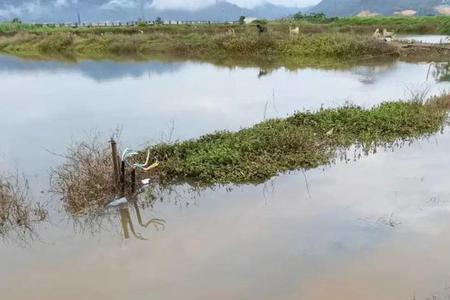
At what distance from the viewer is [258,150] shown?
938cm

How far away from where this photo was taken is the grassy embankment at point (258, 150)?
780 cm

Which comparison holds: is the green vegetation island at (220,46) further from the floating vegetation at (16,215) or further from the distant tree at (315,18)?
the floating vegetation at (16,215)

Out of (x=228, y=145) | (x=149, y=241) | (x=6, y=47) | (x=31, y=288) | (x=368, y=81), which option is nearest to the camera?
(x=31, y=288)

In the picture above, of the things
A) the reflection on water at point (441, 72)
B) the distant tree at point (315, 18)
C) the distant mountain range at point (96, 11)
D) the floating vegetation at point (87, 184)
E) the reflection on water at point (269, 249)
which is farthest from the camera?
the distant mountain range at point (96, 11)

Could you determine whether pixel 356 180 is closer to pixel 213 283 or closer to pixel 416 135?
pixel 416 135

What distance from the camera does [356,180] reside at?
28.8 feet

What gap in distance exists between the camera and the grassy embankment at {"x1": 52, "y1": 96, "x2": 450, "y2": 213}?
7797 mm

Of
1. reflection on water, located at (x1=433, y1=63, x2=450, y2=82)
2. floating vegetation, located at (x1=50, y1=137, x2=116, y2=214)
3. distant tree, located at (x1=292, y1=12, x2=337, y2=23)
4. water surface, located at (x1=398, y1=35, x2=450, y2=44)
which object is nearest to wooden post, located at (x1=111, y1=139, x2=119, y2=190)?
floating vegetation, located at (x1=50, y1=137, x2=116, y2=214)

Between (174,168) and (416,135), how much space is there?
18.4 ft

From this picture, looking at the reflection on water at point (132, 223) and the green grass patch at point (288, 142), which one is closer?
the reflection on water at point (132, 223)

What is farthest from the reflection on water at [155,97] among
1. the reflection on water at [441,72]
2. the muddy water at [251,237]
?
the reflection on water at [441,72]

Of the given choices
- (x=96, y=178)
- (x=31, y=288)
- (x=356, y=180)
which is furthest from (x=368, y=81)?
(x=31, y=288)

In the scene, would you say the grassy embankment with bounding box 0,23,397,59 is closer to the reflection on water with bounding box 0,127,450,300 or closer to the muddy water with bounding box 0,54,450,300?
the muddy water with bounding box 0,54,450,300

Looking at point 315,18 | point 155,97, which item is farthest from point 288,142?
point 315,18
